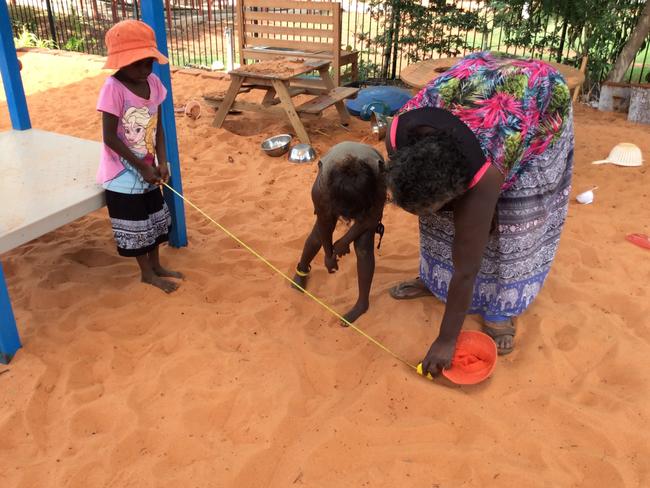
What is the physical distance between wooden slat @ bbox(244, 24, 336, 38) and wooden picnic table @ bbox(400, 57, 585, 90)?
5.77 feet

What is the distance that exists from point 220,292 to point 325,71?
11.7 ft

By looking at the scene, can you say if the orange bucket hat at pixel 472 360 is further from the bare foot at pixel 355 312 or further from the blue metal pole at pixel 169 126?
the blue metal pole at pixel 169 126

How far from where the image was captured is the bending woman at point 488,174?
1694 mm

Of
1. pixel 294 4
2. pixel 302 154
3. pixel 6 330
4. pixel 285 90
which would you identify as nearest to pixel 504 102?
pixel 6 330

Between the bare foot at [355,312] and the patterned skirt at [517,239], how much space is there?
35 cm

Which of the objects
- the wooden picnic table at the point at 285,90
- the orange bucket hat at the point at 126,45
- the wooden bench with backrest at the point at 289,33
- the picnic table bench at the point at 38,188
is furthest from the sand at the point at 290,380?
the wooden bench with backrest at the point at 289,33

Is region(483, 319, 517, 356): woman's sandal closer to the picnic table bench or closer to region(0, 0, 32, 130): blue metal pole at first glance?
the picnic table bench

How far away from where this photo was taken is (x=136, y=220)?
9.12 feet

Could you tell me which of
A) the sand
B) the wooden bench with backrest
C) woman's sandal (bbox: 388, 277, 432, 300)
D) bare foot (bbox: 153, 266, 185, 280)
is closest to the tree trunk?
the wooden bench with backrest

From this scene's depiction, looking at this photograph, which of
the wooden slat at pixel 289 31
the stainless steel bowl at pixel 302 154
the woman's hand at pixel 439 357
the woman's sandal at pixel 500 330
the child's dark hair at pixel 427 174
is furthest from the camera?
the wooden slat at pixel 289 31

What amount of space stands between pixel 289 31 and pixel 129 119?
168 inches

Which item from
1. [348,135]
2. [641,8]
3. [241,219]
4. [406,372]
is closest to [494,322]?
[406,372]

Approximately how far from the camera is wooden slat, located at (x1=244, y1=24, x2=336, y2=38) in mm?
6309

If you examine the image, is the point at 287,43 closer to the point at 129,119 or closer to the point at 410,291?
the point at 129,119
